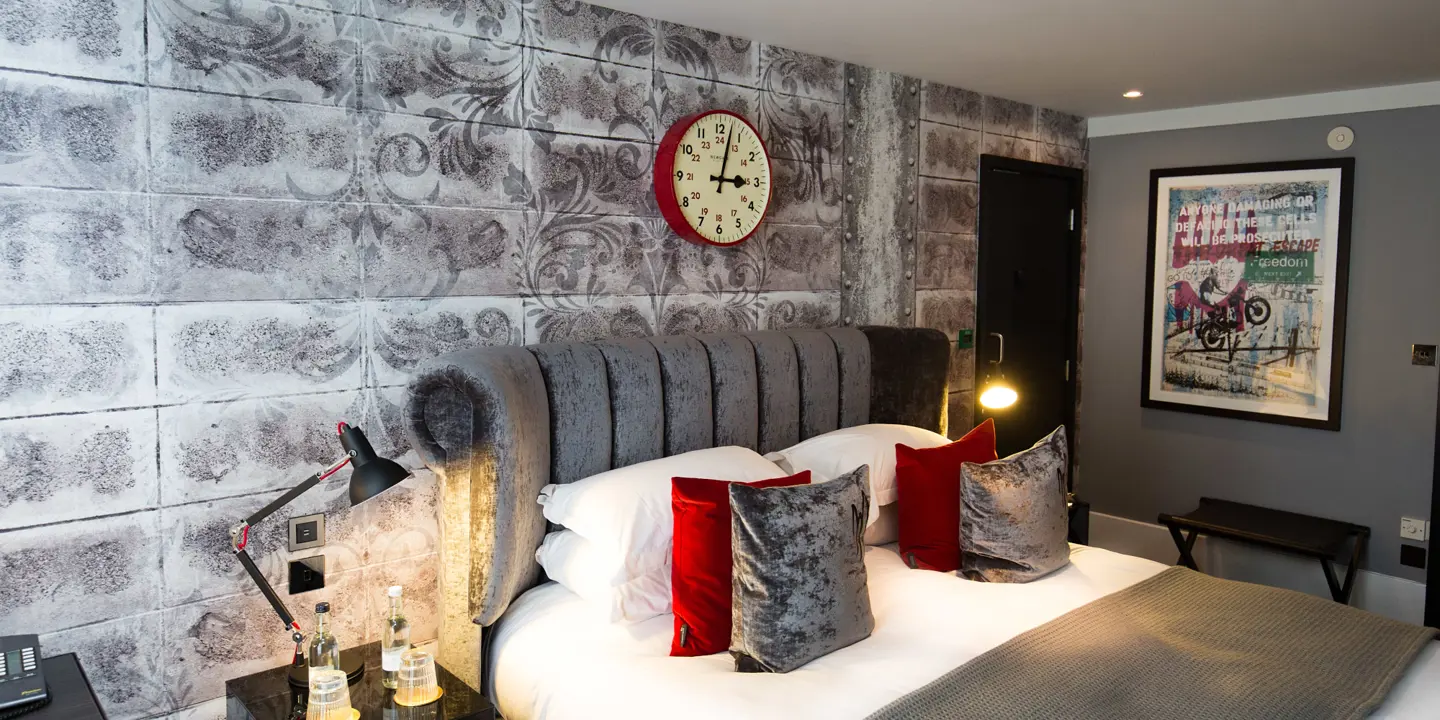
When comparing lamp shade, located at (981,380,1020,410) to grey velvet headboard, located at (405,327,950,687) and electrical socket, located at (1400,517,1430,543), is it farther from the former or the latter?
electrical socket, located at (1400,517,1430,543)

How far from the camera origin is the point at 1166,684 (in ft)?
6.62

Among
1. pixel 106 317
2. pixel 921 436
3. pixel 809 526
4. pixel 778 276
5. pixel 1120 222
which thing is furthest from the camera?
→ pixel 1120 222

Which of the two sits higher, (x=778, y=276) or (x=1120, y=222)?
(x=1120, y=222)

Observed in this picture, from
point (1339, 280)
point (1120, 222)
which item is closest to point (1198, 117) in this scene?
point (1120, 222)

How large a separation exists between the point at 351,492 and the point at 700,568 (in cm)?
84

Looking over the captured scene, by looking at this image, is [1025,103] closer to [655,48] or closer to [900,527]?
[655,48]

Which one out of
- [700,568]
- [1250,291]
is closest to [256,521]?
[700,568]

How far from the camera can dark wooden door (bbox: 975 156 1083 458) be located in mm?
4312

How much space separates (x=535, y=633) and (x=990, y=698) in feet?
3.65

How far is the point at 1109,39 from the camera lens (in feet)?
10.4

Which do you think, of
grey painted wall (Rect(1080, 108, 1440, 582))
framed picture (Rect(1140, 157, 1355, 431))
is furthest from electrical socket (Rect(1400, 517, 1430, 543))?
framed picture (Rect(1140, 157, 1355, 431))

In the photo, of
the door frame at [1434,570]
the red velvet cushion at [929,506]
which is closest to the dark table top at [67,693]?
the red velvet cushion at [929,506]

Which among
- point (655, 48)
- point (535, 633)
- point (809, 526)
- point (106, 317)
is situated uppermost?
point (655, 48)

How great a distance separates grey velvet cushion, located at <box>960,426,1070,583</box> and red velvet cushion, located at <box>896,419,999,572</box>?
0.23ft
